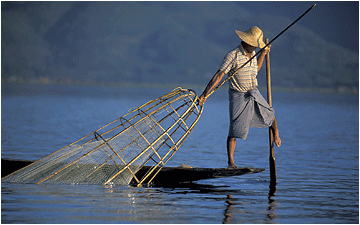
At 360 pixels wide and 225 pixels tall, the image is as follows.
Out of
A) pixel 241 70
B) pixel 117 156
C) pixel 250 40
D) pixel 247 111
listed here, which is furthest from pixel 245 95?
pixel 117 156

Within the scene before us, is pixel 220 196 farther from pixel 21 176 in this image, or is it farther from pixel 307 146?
pixel 307 146

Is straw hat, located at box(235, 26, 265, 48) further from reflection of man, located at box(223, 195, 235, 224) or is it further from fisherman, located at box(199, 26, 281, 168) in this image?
reflection of man, located at box(223, 195, 235, 224)

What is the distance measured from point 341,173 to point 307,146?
15.9ft

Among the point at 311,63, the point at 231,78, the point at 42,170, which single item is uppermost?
the point at 311,63

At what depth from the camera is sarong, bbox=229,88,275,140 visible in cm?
764

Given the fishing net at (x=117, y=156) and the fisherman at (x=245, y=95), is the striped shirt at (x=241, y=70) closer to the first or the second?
the fisherman at (x=245, y=95)

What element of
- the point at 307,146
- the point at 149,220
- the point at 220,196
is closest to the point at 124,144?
the point at 220,196

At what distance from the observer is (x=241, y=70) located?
7.59 metres

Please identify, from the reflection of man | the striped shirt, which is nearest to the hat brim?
the striped shirt

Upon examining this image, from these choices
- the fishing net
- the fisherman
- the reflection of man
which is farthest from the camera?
the fisherman

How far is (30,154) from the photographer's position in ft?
35.2

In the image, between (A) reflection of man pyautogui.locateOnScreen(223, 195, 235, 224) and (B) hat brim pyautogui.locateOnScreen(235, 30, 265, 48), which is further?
(B) hat brim pyautogui.locateOnScreen(235, 30, 265, 48)

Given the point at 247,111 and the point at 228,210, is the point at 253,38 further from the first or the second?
the point at 228,210

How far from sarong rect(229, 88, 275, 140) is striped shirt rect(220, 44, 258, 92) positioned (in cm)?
9
